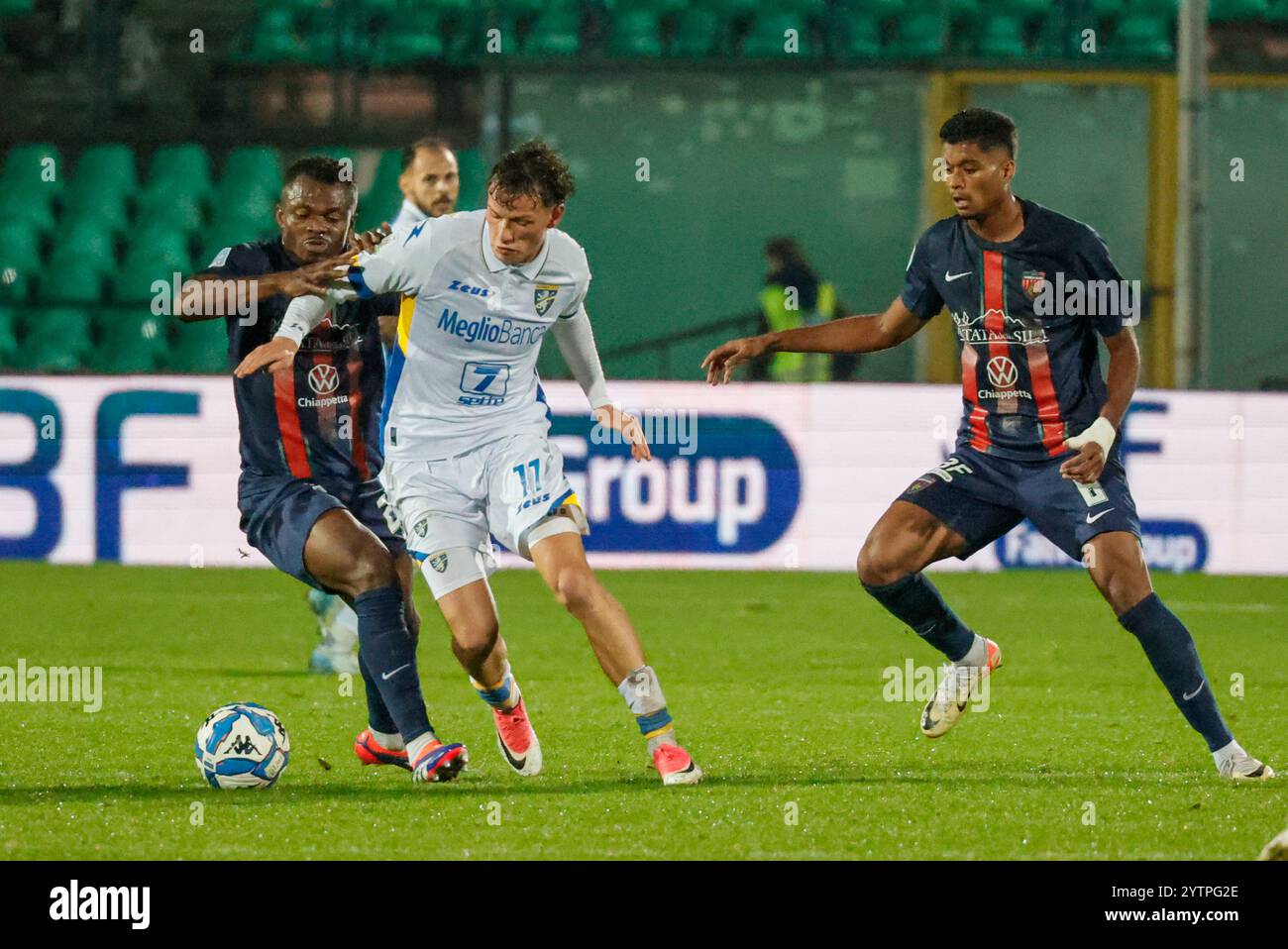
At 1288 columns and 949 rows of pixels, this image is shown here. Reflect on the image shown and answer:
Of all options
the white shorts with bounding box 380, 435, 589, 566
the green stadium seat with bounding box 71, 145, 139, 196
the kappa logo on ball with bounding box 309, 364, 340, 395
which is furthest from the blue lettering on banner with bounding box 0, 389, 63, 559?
the white shorts with bounding box 380, 435, 589, 566

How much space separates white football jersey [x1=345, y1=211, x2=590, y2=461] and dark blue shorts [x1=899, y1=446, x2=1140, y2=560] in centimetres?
130

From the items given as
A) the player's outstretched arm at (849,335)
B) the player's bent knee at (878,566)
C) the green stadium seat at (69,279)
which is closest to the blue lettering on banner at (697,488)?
the green stadium seat at (69,279)

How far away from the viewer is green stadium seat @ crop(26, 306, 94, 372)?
50.5ft

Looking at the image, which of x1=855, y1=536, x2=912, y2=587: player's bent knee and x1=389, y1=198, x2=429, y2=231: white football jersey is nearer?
x1=855, y1=536, x2=912, y2=587: player's bent knee

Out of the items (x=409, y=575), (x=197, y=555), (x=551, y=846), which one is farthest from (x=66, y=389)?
(x=551, y=846)

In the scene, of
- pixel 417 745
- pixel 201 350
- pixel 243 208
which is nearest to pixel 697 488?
pixel 201 350

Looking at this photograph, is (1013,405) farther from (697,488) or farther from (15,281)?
(15,281)

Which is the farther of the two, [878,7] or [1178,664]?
[878,7]

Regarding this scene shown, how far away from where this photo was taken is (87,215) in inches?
667

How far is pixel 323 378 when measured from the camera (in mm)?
6516

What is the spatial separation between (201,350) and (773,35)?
5.47 m

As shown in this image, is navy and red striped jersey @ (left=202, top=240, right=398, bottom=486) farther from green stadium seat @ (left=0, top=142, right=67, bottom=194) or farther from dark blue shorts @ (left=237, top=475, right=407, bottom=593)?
green stadium seat @ (left=0, top=142, right=67, bottom=194)

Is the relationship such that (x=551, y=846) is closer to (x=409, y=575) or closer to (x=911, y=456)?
(x=409, y=575)

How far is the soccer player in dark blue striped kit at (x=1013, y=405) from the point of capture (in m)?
6.20
